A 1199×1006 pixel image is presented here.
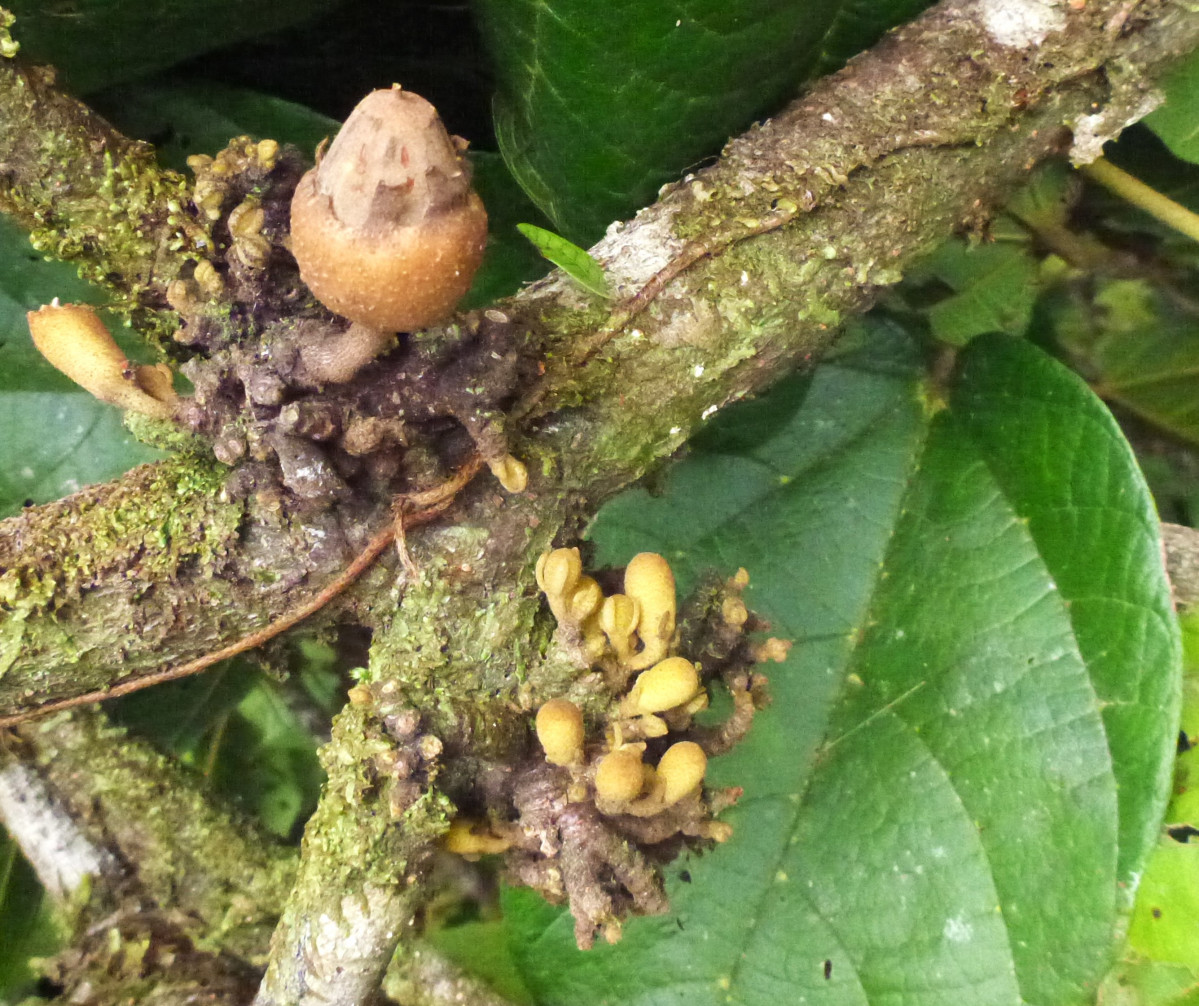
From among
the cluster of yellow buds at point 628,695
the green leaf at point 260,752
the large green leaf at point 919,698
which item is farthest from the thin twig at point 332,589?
the green leaf at point 260,752

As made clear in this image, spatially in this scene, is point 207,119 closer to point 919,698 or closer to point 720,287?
point 720,287

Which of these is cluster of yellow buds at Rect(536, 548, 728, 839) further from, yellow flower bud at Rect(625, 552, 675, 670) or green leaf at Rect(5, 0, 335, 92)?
green leaf at Rect(5, 0, 335, 92)

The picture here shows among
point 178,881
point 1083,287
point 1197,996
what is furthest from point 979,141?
point 178,881

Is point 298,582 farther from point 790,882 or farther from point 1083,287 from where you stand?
point 1083,287

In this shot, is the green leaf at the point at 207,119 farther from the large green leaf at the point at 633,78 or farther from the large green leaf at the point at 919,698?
the large green leaf at the point at 919,698

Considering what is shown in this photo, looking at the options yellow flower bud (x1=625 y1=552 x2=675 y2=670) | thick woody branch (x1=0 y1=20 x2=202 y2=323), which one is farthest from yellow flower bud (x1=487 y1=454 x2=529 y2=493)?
thick woody branch (x1=0 y1=20 x2=202 y2=323)

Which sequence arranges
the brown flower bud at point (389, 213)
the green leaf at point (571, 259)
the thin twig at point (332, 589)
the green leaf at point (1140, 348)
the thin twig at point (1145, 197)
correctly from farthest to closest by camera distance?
1. the green leaf at point (1140, 348)
2. the thin twig at point (1145, 197)
3. the thin twig at point (332, 589)
4. the green leaf at point (571, 259)
5. the brown flower bud at point (389, 213)

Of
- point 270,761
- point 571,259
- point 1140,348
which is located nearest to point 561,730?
point 571,259
